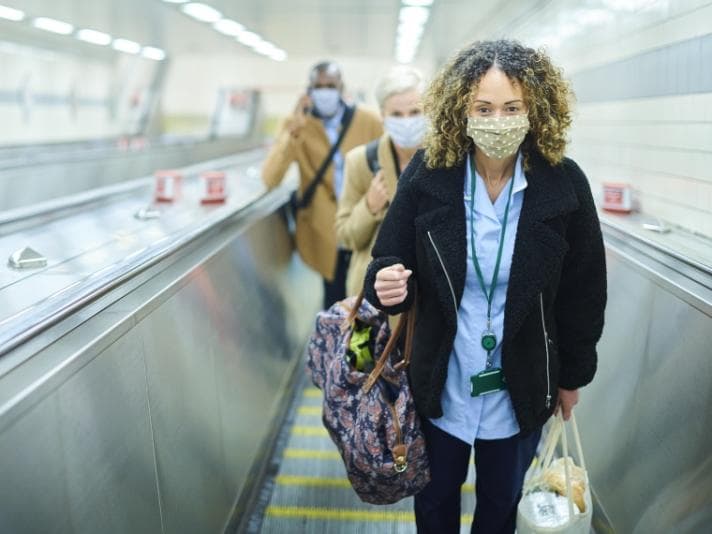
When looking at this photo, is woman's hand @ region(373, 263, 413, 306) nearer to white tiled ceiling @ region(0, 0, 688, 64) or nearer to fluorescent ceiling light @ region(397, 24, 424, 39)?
white tiled ceiling @ region(0, 0, 688, 64)

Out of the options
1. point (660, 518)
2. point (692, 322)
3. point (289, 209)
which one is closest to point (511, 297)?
point (692, 322)

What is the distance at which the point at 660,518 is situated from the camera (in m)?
2.08

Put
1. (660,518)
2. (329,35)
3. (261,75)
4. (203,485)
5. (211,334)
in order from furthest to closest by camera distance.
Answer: (261,75) → (329,35) → (211,334) → (203,485) → (660,518)

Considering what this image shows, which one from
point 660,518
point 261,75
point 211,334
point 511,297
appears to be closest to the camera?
point 511,297

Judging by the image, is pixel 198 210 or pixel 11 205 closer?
pixel 198 210

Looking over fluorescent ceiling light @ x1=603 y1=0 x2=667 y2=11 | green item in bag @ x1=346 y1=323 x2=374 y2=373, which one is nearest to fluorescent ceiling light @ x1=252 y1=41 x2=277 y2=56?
fluorescent ceiling light @ x1=603 y1=0 x2=667 y2=11

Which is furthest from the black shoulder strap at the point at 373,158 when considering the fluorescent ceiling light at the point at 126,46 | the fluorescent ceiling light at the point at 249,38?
the fluorescent ceiling light at the point at 126,46

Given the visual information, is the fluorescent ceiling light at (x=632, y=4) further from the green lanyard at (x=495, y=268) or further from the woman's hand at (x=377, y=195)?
the green lanyard at (x=495, y=268)

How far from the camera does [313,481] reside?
3.20 meters

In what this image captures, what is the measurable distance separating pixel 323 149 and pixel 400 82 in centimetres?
131

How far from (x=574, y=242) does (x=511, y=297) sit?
0.76 feet

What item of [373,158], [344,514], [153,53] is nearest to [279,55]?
[153,53]

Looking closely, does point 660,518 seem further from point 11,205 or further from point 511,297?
point 11,205

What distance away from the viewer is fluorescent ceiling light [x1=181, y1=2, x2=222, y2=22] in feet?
24.8
